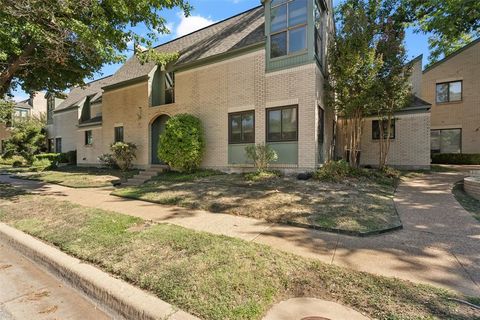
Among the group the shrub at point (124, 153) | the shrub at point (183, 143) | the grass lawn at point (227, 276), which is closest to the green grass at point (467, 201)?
the grass lawn at point (227, 276)

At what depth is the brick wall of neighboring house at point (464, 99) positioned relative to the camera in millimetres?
17812

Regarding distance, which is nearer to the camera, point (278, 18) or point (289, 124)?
point (289, 124)

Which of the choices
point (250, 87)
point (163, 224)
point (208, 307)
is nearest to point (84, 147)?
point (250, 87)

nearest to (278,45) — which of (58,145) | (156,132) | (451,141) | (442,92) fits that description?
(156,132)

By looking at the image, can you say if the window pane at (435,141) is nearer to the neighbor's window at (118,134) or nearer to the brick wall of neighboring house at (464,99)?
the brick wall of neighboring house at (464,99)

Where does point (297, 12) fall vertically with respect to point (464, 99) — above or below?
above

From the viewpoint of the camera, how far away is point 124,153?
14906 millimetres

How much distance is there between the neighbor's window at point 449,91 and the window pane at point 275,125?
51.5ft

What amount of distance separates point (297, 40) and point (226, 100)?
3985mm

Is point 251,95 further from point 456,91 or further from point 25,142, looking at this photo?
point 25,142

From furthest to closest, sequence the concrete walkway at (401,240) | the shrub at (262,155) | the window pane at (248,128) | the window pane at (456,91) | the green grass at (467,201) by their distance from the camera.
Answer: the window pane at (456,91), the window pane at (248,128), the shrub at (262,155), the green grass at (467,201), the concrete walkway at (401,240)

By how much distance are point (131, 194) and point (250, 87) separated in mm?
6620

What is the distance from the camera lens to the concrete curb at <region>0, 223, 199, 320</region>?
2.70 m

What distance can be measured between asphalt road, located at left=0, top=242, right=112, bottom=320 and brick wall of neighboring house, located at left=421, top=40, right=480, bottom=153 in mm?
23174
